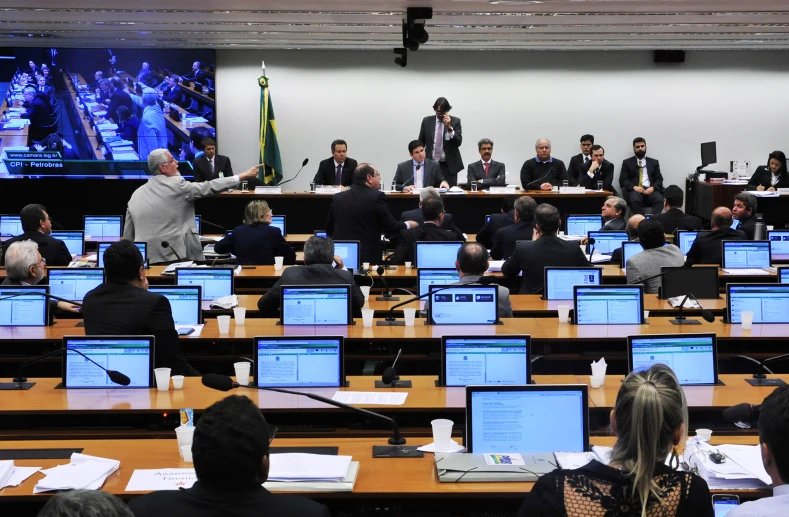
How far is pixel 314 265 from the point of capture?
632 centimetres

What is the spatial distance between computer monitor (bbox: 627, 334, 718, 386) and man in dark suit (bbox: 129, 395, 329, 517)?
7.70 feet

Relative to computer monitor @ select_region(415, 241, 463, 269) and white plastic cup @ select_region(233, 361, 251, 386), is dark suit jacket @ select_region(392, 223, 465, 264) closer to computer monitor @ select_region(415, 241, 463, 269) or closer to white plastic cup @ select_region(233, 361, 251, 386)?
computer monitor @ select_region(415, 241, 463, 269)

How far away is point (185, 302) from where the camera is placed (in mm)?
5992

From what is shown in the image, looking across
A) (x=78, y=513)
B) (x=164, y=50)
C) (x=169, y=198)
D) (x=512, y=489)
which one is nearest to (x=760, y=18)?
(x=169, y=198)

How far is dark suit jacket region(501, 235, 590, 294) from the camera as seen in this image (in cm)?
726

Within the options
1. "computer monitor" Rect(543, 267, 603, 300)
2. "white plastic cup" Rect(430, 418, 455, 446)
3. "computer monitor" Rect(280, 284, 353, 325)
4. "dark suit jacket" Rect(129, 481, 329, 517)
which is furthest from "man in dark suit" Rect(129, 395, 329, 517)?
"computer monitor" Rect(543, 267, 603, 300)

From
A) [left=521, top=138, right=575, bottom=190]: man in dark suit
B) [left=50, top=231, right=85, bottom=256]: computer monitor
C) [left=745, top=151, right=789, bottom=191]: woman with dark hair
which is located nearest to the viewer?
[left=50, top=231, right=85, bottom=256]: computer monitor

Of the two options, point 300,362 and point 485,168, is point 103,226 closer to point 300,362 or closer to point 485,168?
point 485,168

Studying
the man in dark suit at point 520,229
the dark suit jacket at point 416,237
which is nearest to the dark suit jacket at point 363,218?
the dark suit jacket at point 416,237

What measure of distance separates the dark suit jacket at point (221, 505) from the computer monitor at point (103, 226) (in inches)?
330

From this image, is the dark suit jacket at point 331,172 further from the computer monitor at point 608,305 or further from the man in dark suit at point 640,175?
the computer monitor at point 608,305

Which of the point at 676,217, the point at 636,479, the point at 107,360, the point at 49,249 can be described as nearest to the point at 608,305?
the point at 107,360

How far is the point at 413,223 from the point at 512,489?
5918 mm

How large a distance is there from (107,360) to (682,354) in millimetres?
2816
